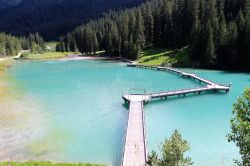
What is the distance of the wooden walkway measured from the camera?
90.2 feet

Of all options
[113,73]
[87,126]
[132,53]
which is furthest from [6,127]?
[132,53]

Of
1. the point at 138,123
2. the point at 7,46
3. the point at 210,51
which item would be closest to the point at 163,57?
the point at 210,51

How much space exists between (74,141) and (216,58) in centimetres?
7470

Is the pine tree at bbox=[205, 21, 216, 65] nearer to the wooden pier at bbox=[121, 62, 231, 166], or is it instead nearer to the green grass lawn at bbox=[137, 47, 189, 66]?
the green grass lawn at bbox=[137, 47, 189, 66]

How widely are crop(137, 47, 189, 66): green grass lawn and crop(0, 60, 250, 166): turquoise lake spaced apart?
1062 inches

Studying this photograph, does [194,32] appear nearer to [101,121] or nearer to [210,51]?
[210,51]

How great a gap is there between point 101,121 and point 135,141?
13457mm

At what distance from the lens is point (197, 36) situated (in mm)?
106750

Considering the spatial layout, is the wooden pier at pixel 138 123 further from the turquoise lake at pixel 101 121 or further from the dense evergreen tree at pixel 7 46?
the dense evergreen tree at pixel 7 46

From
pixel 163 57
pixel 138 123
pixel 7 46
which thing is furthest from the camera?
pixel 7 46

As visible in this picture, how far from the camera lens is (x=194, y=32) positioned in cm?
11206

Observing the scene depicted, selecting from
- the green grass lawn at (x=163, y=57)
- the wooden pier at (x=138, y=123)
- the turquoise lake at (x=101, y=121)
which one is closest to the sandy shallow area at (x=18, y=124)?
the turquoise lake at (x=101, y=121)

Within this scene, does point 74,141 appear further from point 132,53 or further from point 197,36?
point 132,53

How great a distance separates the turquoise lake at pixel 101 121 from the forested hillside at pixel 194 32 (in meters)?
20.0
